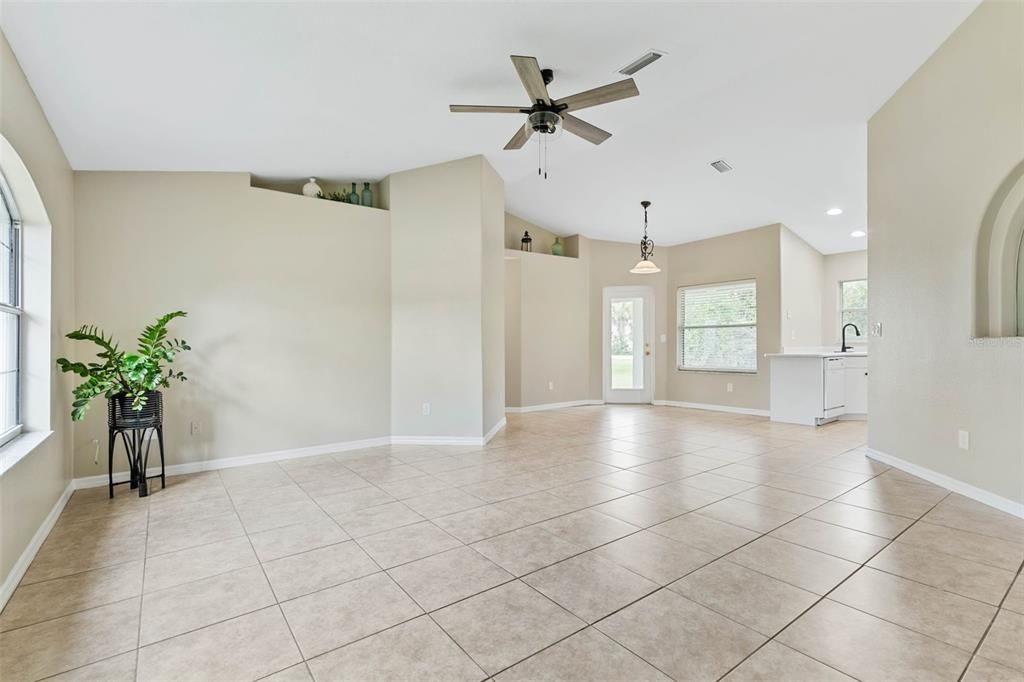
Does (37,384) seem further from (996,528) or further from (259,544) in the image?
(996,528)

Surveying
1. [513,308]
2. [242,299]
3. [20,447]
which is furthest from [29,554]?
[513,308]

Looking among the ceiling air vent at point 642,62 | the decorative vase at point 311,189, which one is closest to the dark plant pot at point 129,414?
the decorative vase at point 311,189

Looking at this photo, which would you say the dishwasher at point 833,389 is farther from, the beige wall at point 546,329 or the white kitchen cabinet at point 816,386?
the beige wall at point 546,329

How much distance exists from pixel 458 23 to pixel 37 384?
3377mm

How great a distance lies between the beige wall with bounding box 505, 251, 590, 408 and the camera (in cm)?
731

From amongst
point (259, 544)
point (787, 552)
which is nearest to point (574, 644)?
point (787, 552)

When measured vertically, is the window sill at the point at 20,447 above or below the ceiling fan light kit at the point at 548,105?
below

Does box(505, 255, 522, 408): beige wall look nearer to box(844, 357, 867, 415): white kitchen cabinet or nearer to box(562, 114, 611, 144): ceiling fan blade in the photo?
box(562, 114, 611, 144): ceiling fan blade

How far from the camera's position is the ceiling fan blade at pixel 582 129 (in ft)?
10.6

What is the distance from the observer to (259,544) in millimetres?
2662

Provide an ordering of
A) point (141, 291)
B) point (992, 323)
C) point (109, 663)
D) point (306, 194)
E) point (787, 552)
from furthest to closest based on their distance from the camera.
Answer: point (306, 194)
point (141, 291)
point (992, 323)
point (787, 552)
point (109, 663)

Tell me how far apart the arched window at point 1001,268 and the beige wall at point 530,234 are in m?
5.33

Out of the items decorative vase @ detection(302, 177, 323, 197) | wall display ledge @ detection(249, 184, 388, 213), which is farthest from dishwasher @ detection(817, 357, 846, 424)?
decorative vase @ detection(302, 177, 323, 197)

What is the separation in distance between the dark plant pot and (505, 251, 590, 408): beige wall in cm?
456
